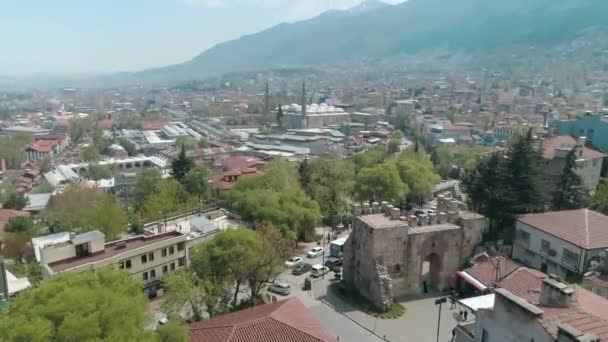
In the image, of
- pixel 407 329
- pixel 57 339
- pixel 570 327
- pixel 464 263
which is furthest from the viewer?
pixel 464 263

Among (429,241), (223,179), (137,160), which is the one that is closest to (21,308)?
(429,241)

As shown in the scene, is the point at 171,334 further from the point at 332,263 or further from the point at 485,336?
the point at 332,263

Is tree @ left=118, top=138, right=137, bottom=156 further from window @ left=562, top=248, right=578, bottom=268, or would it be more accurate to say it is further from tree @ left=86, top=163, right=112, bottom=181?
window @ left=562, top=248, right=578, bottom=268

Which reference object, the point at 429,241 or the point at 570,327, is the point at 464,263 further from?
the point at 570,327

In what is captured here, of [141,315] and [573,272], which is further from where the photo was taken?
[573,272]

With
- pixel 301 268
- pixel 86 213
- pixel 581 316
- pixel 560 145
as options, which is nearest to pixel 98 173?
pixel 86 213

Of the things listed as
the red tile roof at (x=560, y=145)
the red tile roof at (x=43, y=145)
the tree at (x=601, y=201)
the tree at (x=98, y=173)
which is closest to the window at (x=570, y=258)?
the tree at (x=601, y=201)

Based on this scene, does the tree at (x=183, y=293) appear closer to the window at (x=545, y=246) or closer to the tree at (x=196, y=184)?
the window at (x=545, y=246)
